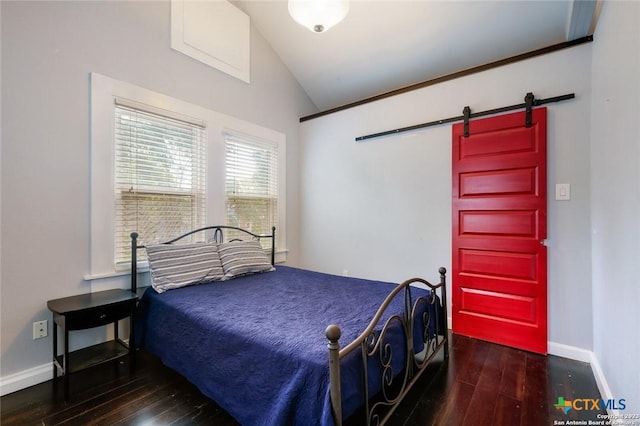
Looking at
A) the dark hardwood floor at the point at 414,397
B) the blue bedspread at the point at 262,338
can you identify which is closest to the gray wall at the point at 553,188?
the dark hardwood floor at the point at 414,397

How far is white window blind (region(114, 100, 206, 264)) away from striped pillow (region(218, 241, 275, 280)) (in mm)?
427

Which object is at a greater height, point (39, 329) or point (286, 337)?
point (286, 337)

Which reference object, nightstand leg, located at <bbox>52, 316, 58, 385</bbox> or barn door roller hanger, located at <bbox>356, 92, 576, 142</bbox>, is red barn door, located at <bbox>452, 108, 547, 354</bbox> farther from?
nightstand leg, located at <bbox>52, 316, 58, 385</bbox>

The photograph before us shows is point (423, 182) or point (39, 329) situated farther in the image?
point (423, 182)

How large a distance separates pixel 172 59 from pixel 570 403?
4.06 meters

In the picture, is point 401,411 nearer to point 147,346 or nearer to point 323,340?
point 323,340

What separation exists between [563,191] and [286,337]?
248 cm

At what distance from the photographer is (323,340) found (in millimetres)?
1375

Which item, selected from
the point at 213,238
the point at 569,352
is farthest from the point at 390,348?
the point at 213,238

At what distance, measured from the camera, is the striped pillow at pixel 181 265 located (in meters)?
2.29

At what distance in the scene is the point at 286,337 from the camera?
4.66ft

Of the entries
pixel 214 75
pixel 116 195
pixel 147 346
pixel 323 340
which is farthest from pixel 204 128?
pixel 323 340

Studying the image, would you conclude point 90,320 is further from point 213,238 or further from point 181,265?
point 213,238

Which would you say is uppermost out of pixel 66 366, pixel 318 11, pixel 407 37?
pixel 407 37
